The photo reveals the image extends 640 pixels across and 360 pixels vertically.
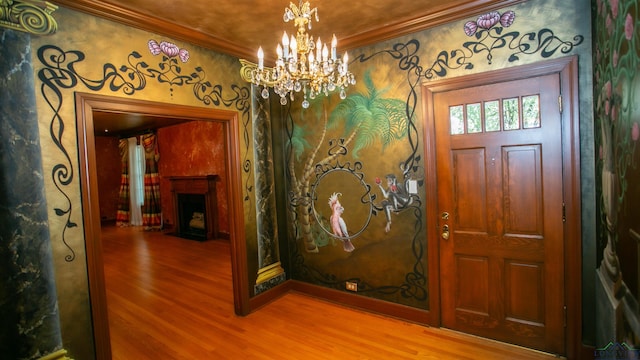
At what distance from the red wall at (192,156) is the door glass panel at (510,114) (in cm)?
508

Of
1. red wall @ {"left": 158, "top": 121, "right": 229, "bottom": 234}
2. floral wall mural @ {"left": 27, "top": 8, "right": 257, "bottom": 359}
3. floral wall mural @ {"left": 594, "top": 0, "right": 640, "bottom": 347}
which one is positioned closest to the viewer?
floral wall mural @ {"left": 594, "top": 0, "right": 640, "bottom": 347}

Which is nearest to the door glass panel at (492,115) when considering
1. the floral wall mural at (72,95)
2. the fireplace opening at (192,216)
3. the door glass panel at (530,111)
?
the door glass panel at (530,111)

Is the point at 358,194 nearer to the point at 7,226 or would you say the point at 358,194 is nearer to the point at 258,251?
the point at 258,251

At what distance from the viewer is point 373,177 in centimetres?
313

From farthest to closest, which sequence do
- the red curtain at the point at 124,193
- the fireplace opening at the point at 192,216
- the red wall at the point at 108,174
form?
the red wall at the point at 108,174, the red curtain at the point at 124,193, the fireplace opening at the point at 192,216

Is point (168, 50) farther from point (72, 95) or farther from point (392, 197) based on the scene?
point (392, 197)

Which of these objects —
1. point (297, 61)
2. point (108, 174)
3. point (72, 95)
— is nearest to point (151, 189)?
point (108, 174)

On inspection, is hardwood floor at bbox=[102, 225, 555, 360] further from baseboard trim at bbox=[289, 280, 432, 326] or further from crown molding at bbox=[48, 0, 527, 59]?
crown molding at bbox=[48, 0, 527, 59]

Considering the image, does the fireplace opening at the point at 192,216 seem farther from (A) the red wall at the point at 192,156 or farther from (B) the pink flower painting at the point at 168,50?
(B) the pink flower painting at the point at 168,50

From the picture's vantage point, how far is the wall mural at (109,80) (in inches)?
80.7

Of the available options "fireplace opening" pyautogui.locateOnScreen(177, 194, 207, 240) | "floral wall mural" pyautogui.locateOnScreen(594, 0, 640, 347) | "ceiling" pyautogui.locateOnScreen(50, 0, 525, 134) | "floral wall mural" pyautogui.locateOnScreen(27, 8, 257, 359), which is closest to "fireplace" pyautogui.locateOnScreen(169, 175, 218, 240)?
"fireplace opening" pyautogui.locateOnScreen(177, 194, 207, 240)

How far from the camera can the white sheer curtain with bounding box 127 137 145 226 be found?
8.88 m

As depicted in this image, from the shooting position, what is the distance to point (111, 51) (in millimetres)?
2348

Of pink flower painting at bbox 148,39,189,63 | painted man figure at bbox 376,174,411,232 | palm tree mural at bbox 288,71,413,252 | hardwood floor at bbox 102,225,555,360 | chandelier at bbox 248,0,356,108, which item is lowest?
hardwood floor at bbox 102,225,555,360
